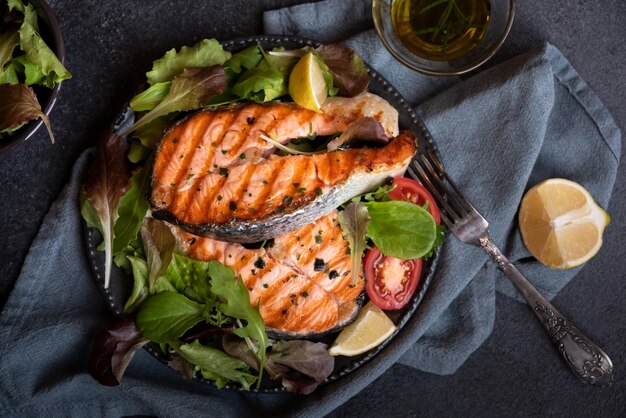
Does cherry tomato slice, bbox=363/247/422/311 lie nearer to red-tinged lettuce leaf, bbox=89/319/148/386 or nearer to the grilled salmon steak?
the grilled salmon steak

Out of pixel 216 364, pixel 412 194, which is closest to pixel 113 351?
pixel 216 364

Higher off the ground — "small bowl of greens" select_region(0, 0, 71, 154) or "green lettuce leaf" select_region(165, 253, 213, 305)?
"small bowl of greens" select_region(0, 0, 71, 154)

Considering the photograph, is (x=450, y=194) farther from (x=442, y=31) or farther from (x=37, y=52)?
(x=37, y=52)

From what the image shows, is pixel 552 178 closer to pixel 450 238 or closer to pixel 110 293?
pixel 450 238

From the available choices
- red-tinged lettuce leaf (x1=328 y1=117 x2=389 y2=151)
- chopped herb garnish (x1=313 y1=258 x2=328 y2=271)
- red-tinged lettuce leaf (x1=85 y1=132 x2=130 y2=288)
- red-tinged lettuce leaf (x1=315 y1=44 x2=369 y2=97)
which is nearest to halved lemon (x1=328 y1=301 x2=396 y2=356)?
chopped herb garnish (x1=313 y1=258 x2=328 y2=271)

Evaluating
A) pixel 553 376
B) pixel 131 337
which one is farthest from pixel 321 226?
pixel 553 376

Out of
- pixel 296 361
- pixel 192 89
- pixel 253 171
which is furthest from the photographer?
pixel 296 361

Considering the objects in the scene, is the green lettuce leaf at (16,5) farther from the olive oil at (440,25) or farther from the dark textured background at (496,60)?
the olive oil at (440,25)
